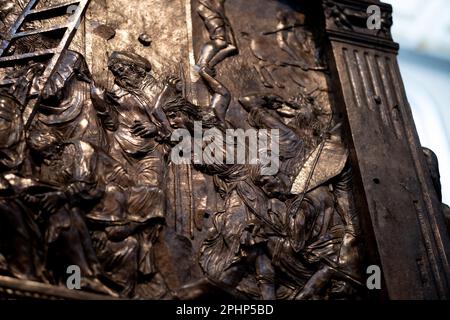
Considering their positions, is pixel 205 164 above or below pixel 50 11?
below

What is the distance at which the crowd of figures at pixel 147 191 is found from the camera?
3.39 meters

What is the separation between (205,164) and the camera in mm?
4242

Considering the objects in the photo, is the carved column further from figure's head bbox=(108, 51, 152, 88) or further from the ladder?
the ladder

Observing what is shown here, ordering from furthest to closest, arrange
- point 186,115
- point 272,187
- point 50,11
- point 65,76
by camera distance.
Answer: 1. point 50,11
2. point 186,115
3. point 272,187
4. point 65,76

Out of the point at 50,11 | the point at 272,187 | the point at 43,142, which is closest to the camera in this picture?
the point at 43,142

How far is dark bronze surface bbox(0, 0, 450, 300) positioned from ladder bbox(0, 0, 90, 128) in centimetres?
1

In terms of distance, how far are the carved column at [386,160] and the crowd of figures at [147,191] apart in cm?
20

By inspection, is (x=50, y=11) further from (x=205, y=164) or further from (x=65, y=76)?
(x=205, y=164)

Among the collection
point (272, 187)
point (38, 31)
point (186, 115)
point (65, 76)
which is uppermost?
point (38, 31)

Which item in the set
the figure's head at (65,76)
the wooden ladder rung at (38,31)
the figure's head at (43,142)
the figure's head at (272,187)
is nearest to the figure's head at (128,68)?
the figure's head at (65,76)

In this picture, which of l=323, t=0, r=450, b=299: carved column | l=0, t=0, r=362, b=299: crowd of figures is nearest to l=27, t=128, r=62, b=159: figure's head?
l=0, t=0, r=362, b=299: crowd of figures

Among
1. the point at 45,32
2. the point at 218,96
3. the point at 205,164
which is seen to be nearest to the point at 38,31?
the point at 45,32

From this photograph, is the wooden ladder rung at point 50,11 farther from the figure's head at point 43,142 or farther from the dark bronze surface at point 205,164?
the figure's head at point 43,142

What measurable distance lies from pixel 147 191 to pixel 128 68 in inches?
45.2
